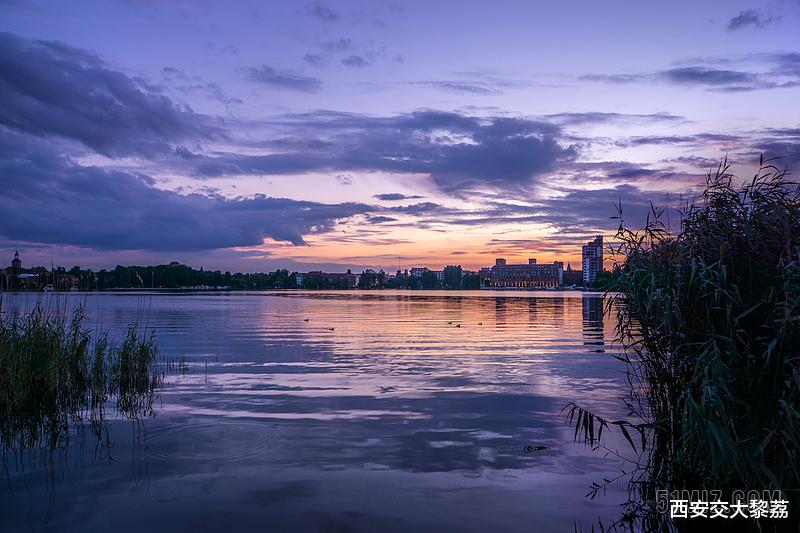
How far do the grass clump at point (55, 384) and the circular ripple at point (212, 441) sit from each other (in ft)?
8.34

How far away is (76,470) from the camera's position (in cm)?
1359

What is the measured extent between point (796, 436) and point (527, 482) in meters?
5.37

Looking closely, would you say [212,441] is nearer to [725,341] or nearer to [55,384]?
[55,384]

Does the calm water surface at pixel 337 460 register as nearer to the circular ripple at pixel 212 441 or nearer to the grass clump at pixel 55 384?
the circular ripple at pixel 212 441

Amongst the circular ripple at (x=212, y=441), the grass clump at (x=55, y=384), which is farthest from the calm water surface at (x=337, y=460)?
the grass clump at (x=55, y=384)

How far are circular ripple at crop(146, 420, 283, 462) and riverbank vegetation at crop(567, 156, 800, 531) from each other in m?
8.68

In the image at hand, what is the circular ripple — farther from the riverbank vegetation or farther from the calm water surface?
the riverbank vegetation

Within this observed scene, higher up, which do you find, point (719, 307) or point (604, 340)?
point (719, 307)

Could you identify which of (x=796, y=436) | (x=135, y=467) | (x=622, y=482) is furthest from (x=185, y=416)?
(x=796, y=436)

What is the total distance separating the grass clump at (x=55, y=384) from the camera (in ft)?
55.7

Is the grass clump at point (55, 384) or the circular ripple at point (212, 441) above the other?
the grass clump at point (55, 384)

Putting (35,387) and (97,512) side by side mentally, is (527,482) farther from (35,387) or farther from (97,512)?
(35,387)

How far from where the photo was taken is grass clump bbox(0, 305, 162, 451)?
55.7 feet

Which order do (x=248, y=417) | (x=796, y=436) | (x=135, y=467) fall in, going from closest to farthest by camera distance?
(x=796, y=436) < (x=135, y=467) < (x=248, y=417)
